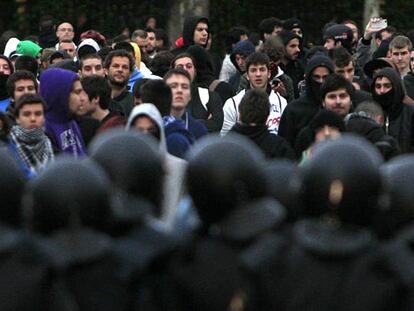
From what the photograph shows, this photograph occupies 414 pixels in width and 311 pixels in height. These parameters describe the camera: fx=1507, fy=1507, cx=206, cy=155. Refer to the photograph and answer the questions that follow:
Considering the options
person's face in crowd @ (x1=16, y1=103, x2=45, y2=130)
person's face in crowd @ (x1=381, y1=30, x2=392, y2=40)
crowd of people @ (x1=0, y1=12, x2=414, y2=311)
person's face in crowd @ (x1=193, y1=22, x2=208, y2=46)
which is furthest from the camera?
person's face in crowd @ (x1=381, y1=30, x2=392, y2=40)

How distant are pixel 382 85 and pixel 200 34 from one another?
15.9 feet

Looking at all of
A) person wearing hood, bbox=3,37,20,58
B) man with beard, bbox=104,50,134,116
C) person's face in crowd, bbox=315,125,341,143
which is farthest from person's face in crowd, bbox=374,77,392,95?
person wearing hood, bbox=3,37,20,58

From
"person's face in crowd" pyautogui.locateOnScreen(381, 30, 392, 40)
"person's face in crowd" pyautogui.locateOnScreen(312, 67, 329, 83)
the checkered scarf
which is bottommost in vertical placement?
"person's face in crowd" pyautogui.locateOnScreen(381, 30, 392, 40)

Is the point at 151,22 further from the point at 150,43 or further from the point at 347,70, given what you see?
the point at 347,70

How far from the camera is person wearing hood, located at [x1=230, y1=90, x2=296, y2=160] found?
409 inches

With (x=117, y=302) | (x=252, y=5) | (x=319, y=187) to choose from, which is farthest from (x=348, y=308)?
(x=252, y=5)

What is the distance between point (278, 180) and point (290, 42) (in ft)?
35.6

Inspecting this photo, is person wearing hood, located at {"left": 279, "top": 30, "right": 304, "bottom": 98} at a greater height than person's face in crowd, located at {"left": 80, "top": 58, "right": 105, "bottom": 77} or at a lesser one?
lesser

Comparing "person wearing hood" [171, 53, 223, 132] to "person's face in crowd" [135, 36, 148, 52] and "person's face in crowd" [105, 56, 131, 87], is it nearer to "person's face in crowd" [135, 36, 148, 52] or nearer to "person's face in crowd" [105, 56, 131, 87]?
"person's face in crowd" [105, 56, 131, 87]

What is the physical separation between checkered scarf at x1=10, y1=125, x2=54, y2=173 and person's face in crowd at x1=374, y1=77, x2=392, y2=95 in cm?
366

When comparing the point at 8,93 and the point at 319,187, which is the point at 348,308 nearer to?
the point at 319,187

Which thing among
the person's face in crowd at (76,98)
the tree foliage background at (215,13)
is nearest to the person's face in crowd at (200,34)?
the person's face in crowd at (76,98)

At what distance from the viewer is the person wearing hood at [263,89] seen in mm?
12867

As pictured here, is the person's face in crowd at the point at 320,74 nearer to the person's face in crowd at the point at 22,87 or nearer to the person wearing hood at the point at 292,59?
the person's face in crowd at the point at 22,87
